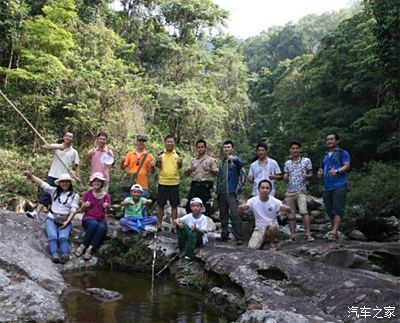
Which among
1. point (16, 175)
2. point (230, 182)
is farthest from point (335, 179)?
point (16, 175)

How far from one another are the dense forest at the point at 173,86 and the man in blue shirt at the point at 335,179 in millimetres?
2844

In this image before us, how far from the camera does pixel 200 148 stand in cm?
693

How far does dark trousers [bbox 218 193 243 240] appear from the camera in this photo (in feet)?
22.1

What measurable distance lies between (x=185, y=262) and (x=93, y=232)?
4.97ft

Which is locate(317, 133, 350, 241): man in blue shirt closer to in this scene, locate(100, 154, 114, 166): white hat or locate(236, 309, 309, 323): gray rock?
locate(236, 309, 309, 323): gray rock

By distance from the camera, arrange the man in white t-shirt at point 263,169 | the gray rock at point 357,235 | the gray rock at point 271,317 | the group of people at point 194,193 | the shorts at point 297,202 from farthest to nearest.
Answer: the gray rock at point 357,235, the man in white t-shirt at point 263,169, the shorts at point 297,202, the group of people at point 194,193, the gray rock at point 271,317

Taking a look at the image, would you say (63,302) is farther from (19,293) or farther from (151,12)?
(151,12)

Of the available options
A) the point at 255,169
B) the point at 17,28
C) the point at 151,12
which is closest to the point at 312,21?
the point at 151,12

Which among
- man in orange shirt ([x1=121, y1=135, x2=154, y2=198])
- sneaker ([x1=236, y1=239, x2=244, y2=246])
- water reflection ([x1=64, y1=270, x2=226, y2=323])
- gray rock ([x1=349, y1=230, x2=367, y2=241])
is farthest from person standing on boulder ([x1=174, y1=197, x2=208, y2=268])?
gray rock ([x1=349, y1=230, x2=367, y2=241])

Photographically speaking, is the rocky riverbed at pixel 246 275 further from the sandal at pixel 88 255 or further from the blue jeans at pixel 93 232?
the blue jeans at pixel 93 232

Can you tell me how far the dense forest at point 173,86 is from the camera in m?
13.0

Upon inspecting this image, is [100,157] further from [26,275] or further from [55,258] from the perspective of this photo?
[26,275]

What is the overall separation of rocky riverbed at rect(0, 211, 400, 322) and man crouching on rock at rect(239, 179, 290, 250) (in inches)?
10.9

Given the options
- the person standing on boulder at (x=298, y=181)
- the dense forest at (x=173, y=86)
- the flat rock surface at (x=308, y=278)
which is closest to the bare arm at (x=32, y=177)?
the flat rock surface at (x=308, y=278)
